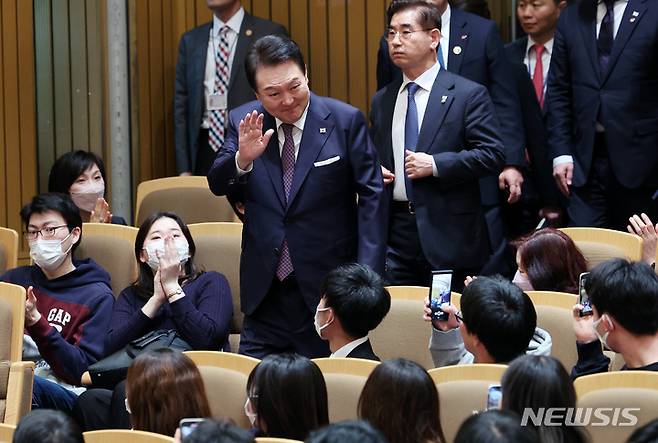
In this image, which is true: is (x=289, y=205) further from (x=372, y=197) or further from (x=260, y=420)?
(x=260, y=420)

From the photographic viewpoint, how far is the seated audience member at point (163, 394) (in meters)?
3.15

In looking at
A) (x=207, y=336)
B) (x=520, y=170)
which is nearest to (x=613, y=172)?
(x=520, y=170)

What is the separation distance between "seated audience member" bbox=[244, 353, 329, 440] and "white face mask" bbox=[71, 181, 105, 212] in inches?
96.6

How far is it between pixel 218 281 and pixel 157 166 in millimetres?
2227

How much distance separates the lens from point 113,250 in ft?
15.8

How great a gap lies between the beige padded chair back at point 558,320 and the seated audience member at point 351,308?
503mm

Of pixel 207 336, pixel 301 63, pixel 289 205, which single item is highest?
pixel 301 63

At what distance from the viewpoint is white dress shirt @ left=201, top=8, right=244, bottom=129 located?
607 cm

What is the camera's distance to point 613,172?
5020 millimetres

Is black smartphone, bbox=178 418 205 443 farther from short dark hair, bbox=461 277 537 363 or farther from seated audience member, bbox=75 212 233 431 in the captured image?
seated audience member, bbox=75 212 233 431

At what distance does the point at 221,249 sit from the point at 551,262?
1327 millimetres

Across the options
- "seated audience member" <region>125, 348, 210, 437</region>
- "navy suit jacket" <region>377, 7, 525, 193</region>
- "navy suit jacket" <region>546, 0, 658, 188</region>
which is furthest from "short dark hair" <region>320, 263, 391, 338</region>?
"navy suit jacket" <region>546, 0, 658, 188</region>

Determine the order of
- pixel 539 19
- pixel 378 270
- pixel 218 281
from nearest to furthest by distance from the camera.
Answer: pixel 378 270, pixel 218 281, pixel 539 19

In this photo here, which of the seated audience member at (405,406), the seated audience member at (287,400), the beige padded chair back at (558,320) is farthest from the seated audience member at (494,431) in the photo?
the beige padded chair back at (558,320)
